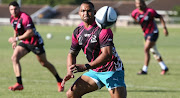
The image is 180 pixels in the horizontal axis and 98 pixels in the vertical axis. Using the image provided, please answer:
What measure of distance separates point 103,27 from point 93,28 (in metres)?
0.35

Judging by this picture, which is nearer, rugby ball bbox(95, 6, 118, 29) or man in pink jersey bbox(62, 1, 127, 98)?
rugby ball bbox(95, 6, 118, 29)

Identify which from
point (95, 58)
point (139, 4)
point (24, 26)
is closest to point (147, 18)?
point (139, 4)

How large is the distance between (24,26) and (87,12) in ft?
16.9

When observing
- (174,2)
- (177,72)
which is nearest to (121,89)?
(177,72)

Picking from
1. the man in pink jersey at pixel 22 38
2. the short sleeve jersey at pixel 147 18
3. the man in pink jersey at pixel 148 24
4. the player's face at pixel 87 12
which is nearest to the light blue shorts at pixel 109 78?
the player's face at pixel 87 12

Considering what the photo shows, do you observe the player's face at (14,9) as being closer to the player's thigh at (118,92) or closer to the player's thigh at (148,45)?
the player's thigh at (118,92)

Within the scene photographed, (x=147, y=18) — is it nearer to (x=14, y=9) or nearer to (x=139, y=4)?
(x=139, y=4)

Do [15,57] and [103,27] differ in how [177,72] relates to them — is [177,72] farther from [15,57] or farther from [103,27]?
[103,27]

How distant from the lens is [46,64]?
1355 cm

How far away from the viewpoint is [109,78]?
8586mm

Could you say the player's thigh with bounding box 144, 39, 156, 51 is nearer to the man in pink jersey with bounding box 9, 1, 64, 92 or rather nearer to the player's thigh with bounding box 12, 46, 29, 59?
the man in pink jersey with bounding box 9, 1, 64, 92

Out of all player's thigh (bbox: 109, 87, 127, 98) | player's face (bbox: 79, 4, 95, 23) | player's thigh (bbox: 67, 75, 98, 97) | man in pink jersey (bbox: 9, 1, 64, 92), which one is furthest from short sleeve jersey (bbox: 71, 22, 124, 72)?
man in pink jersey (bbox: 9, 1, 64, 92)

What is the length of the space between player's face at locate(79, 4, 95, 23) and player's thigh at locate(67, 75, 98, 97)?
1.09 metres

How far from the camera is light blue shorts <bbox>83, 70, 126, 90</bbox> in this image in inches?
336
